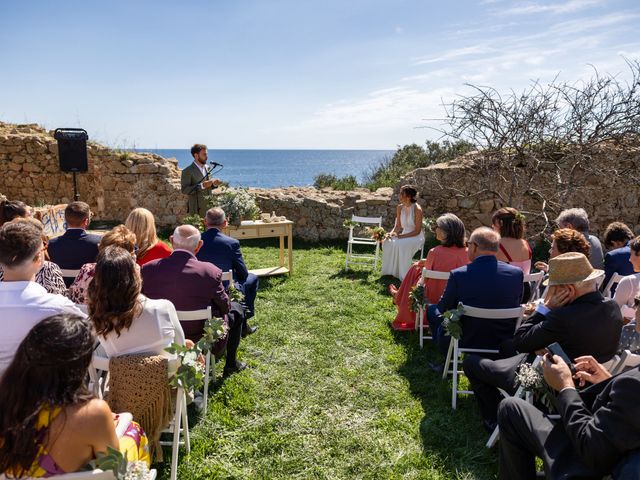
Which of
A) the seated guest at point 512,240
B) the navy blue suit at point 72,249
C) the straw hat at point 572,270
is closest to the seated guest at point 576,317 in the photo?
the straw hat at point 572,270

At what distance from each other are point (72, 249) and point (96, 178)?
9.04 metres

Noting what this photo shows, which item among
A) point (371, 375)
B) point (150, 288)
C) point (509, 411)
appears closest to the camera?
point (509, 411)

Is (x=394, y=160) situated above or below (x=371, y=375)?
above

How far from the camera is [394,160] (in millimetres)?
18438

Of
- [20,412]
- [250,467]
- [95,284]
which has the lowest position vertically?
[250,467]

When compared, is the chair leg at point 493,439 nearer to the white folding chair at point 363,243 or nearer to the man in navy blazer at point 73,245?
the man in navy blazer at point 73,245

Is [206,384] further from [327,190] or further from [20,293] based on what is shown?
[327,190]

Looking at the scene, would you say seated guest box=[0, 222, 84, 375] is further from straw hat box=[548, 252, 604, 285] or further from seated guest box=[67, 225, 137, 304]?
straw hat box=[548, 252, 604, 285]

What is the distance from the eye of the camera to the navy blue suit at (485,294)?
3.73 metres

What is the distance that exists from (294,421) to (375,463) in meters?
0.73

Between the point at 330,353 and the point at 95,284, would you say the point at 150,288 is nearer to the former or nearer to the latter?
the point at 95,284

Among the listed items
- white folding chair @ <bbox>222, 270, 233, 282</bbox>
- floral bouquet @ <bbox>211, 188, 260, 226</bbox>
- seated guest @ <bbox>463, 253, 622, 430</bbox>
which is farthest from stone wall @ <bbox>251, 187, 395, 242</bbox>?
seated guest @ <bbox>463, 253, 622, 430</bbox>

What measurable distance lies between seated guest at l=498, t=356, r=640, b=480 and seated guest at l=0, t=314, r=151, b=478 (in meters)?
1.93

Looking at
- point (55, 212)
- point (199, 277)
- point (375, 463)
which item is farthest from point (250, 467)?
point (55, 212)
